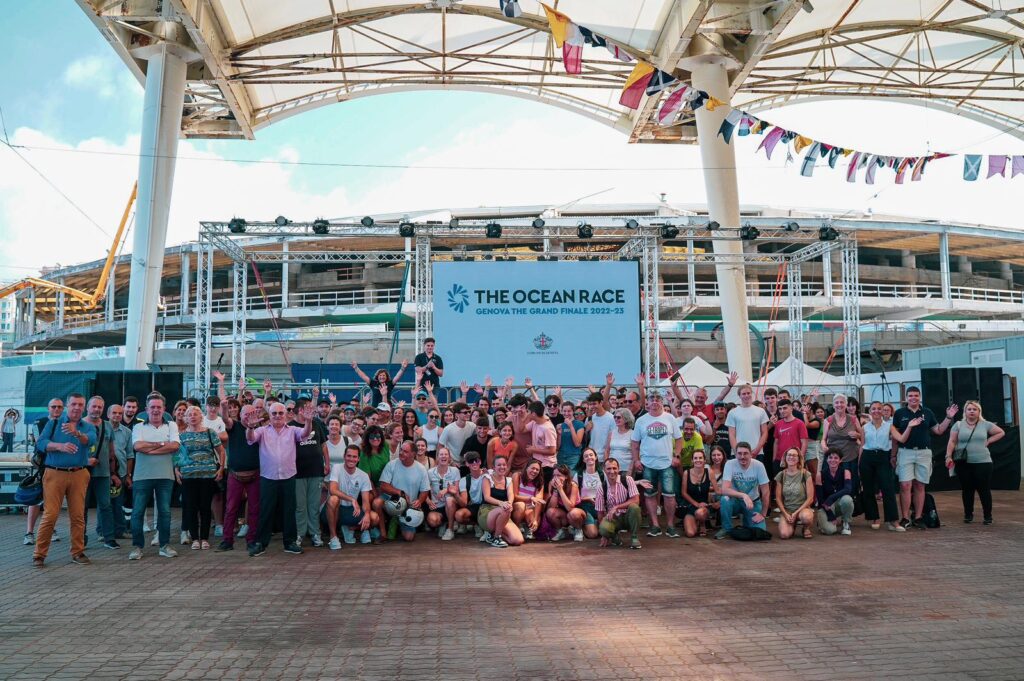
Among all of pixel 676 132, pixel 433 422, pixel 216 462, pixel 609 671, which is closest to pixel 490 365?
pixel 433 422

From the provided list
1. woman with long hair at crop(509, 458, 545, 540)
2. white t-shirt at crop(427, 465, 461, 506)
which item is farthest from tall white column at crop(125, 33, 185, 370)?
woman with long hair at crop(509, 458, 545, 540)

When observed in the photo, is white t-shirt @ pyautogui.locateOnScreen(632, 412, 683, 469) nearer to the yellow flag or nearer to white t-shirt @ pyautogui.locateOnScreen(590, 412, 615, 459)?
white t-shirt @ pyautogui.locateOnScreen(590, 412, 615, 459)

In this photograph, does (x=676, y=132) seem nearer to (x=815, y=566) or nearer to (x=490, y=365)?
(x=490, y=365)

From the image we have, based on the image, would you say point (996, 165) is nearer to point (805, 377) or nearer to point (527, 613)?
point (805, 377)

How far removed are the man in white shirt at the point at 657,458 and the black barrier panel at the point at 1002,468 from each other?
724cm

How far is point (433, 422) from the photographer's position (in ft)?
32.2

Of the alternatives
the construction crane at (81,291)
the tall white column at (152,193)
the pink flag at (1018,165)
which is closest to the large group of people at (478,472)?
the pink flag at (1018,165)

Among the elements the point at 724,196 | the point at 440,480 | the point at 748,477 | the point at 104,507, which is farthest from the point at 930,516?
the point at 724,196

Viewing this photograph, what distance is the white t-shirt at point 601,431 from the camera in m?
9.56

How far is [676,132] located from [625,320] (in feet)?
42.4

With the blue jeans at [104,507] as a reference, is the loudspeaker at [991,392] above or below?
above

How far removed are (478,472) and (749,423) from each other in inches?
135

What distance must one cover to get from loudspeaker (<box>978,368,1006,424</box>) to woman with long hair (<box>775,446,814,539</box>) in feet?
21.8

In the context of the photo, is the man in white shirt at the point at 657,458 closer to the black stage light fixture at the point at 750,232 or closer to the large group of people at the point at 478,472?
the large group of people at the point at 478,472
